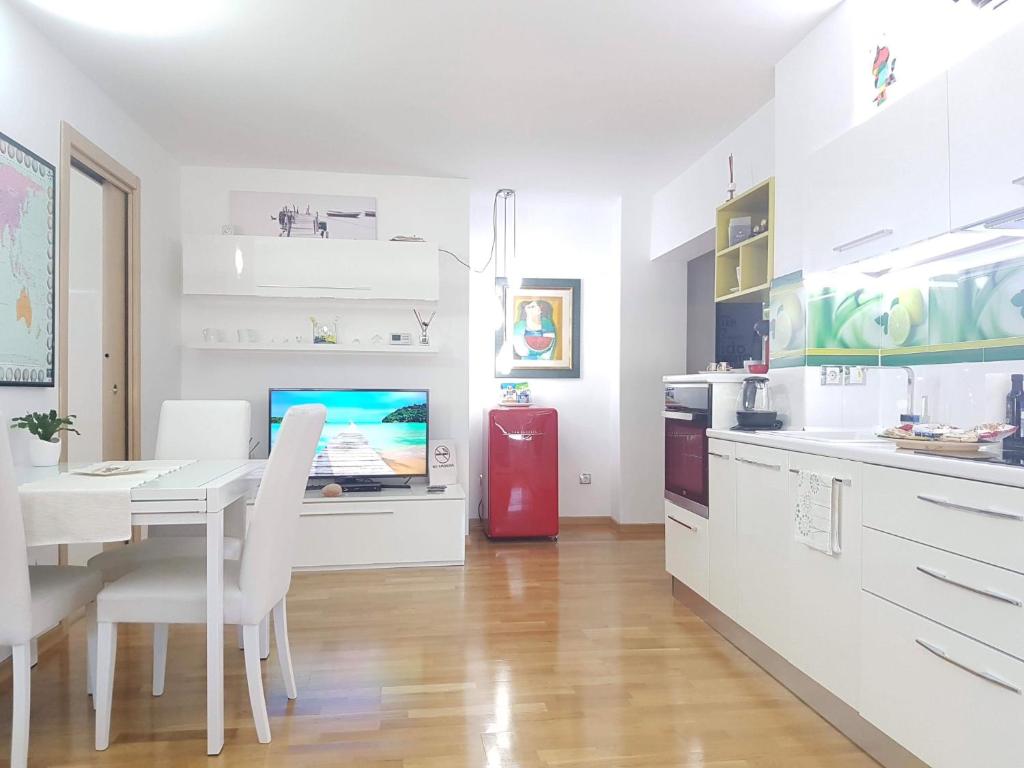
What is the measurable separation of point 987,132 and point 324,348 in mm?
3746

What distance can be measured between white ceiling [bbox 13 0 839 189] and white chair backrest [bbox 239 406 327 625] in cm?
169

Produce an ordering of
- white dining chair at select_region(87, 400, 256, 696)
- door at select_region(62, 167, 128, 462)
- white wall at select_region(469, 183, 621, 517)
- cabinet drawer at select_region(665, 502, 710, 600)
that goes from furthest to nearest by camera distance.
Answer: white wall at select_region(469, 183, 621, 517) → door at select_region(62, 167, 128, 462) → cabinet drawer at select_region(665, 502, 710, 600) → white dining chair at select_region(87, 400, 256, 696)

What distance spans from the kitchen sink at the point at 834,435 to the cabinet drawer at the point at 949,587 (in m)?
0.51

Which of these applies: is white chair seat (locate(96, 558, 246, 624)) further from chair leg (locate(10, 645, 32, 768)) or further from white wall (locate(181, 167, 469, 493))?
white wall (locate(181, 167, 469, 493))

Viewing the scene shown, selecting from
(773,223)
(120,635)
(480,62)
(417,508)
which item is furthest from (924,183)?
(120,635)

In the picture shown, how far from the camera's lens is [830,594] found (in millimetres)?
2316

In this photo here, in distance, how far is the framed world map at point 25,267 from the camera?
2.85 metres

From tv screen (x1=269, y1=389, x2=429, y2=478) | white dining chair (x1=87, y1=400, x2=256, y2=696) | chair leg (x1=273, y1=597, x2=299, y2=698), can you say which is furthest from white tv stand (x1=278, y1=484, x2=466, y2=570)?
chair leg (x1=273, y1=597, x2=299, y2=698)

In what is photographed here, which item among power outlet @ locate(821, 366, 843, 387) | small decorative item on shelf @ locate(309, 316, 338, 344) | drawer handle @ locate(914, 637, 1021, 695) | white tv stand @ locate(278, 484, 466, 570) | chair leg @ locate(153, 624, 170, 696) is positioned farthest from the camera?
small decorative item on shelf @ locate(309, 316, 338, 344)

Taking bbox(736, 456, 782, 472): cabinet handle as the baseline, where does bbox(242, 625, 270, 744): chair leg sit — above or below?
below

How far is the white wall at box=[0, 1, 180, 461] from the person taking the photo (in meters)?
2.94

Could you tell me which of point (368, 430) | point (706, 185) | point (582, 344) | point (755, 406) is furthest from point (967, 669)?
point (582, 344)

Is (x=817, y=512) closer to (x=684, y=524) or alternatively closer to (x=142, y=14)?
(x=684, y=524)

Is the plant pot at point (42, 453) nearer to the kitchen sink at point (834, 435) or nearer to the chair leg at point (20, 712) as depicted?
the chair leg at point (20, 712)
